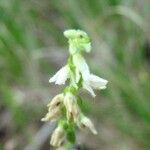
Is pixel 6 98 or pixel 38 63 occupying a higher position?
pixel 38 63

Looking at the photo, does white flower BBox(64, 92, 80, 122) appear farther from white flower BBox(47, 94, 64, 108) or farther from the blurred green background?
the blurred green background

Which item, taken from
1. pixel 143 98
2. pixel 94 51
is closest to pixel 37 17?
pixel 94 51

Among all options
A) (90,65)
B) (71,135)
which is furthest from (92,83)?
(90,65)

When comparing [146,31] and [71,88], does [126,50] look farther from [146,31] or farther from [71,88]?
[71,88]

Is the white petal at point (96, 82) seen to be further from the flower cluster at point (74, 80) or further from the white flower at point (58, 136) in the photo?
the white flower at point (58, 136)

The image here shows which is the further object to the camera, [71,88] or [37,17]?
[37,17]

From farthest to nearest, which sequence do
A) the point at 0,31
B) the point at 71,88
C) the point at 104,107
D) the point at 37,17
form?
the point at 37,17 → the point at 104,107 → the point at 0,31 → the point at 71,88
